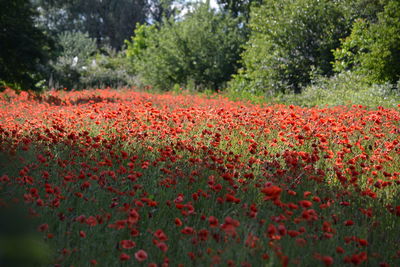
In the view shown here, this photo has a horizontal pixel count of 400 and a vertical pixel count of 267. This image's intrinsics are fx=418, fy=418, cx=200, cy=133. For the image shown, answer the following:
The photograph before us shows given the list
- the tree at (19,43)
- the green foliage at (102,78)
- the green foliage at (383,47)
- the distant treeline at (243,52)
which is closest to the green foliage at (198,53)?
the distant treeline at (243,52)

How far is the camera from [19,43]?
37.0 feet

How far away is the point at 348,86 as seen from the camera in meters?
12.5

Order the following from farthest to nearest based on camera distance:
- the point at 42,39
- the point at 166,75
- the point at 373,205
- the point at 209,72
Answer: the point at 166,75, the point at 209,72, the point at 42,39, the point at 373,205

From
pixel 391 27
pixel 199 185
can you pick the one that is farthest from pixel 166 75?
pixel 199 185

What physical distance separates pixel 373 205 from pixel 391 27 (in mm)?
10001

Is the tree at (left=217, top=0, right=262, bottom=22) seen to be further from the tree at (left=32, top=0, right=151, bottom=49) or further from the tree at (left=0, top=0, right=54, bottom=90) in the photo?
the tree at (left=32, top=0, right=151, bottom=49)

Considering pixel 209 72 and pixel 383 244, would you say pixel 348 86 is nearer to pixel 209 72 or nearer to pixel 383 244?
pixel 209 72

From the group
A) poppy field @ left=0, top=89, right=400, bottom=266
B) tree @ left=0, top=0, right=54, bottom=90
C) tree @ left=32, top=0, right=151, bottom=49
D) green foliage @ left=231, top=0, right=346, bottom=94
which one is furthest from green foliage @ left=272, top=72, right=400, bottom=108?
tree @ left=32, top=0, right=151, bottom=49

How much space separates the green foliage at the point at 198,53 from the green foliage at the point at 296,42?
3.32 m

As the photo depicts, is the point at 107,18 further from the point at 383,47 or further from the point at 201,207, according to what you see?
the point at 201,207

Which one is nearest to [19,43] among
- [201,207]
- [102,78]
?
[102,78]

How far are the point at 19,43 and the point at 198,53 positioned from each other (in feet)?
31.5

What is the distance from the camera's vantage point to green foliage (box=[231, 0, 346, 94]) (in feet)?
49.8

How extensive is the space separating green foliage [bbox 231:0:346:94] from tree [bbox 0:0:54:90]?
8.07 meters
